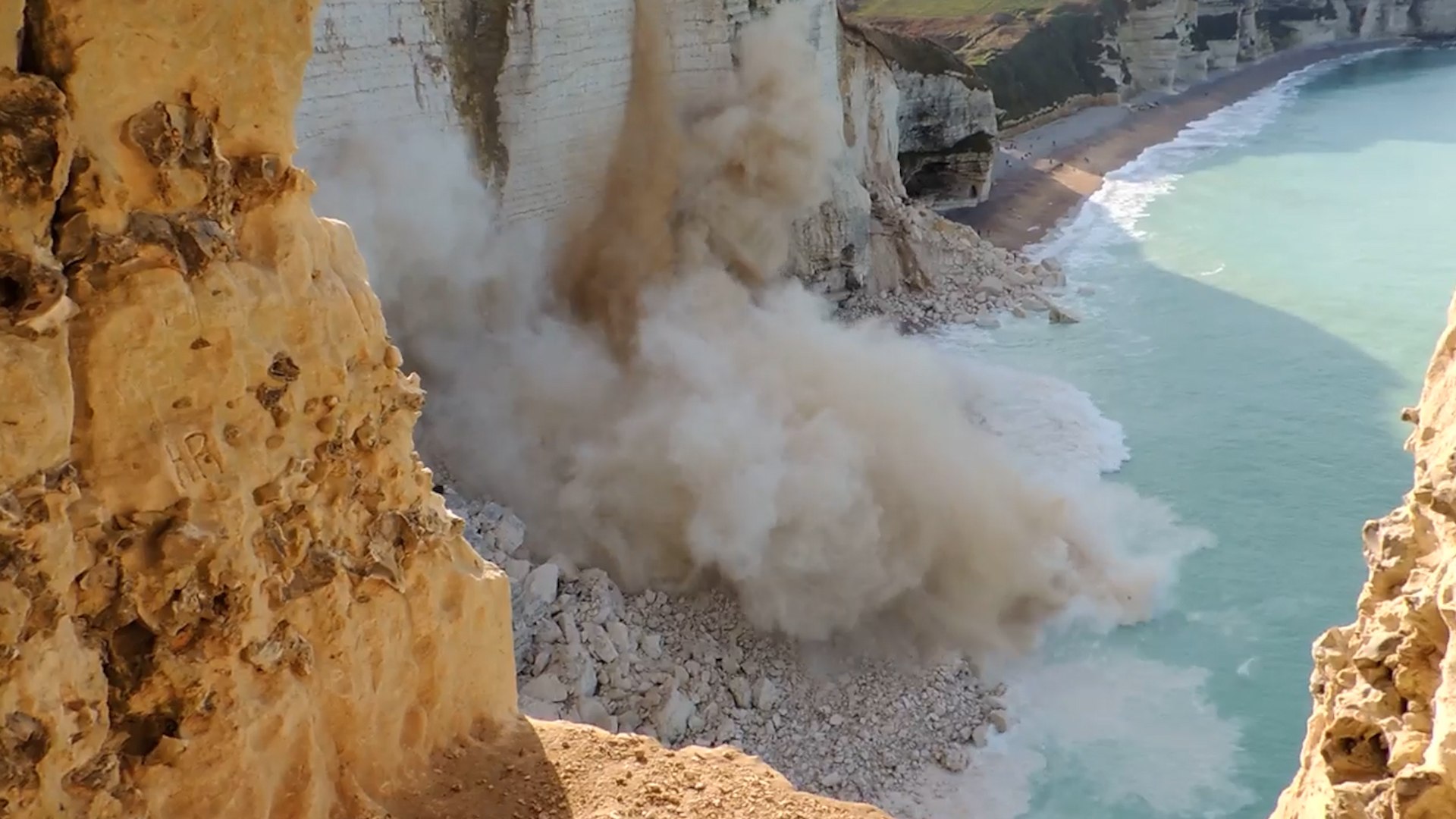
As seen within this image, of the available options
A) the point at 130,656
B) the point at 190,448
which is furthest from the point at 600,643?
the point at 190,448

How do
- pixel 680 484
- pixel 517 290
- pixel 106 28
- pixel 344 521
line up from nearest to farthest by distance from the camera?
pixel 106 28 < pixel 344 521 < pixel 680 484 < pixel 517 290

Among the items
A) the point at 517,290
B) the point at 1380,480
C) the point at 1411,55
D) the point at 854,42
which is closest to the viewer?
the point at 517,290

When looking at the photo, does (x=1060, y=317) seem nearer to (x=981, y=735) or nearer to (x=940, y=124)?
(x=940, y=124)

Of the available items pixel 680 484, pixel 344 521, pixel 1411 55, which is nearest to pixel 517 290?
pixel 680 484

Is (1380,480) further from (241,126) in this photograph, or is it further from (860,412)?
(241,126)

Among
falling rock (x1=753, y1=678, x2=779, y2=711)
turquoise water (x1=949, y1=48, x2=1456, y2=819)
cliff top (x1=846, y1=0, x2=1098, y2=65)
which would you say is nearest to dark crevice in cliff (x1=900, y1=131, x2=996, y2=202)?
turquoise water (x1=949, y1=48, x2=1456, y2=819)

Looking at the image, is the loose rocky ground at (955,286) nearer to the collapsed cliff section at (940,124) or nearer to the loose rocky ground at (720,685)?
the collapsed cliff section at (940,124)

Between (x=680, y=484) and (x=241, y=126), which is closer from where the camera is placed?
(x=241, y=126)
